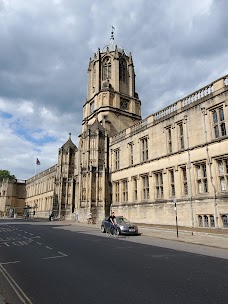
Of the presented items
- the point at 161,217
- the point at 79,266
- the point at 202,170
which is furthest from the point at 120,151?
the point at 79,266

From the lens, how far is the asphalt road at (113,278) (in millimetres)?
5070

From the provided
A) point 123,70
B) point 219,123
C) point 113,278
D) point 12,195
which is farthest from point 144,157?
point 12,195

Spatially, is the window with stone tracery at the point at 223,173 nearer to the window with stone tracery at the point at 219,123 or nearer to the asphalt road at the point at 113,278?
the window with stone tracery at the point at 219,123

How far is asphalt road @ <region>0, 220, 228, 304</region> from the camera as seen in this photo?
5070 mm

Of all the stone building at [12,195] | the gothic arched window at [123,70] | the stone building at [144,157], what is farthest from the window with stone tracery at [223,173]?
the stone building at [12,195]

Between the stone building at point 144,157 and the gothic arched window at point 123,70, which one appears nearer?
the stone building at point 144,157

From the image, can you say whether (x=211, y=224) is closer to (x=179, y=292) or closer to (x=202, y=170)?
(x=202, y=170)

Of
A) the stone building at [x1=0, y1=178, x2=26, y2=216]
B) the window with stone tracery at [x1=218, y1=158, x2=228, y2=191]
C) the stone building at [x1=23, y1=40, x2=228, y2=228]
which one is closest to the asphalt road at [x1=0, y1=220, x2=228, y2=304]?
the stone building at [x1=23, y1=40, x2=228, y2=228]

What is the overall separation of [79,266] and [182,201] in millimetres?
16067

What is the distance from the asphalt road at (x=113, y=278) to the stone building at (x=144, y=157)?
376 inches

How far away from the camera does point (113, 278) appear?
21.3 feet

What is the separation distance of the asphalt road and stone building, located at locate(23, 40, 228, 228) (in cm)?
954

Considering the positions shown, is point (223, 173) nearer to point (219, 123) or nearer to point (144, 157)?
point (219, 123)

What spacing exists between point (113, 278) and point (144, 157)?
73.2ft
